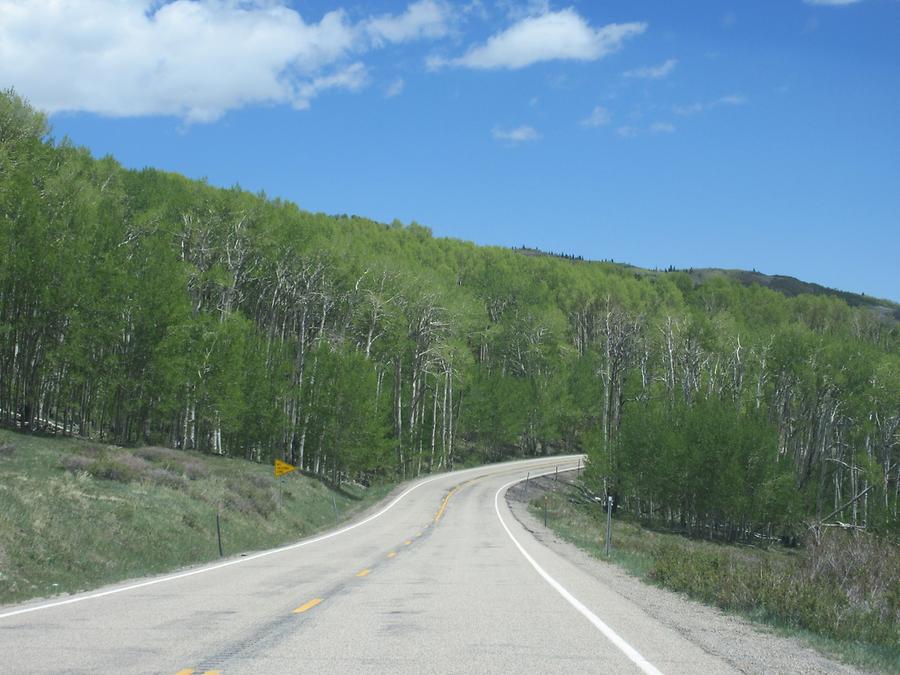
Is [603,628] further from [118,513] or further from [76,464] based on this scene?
[76,464]

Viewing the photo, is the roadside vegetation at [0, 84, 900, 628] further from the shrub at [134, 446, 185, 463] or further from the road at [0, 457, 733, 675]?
the road at [0, 457, 733, 675]

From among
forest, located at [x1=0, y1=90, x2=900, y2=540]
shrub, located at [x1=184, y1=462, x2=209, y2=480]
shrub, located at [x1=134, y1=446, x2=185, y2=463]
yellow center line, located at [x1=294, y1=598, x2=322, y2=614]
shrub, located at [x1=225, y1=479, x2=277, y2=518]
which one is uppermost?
forest, located at [x1=0, y1=90, x2=900, y2=540]

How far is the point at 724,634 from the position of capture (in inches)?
356

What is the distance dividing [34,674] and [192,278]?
136 ft

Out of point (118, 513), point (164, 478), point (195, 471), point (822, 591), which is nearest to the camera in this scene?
point (822, 591)

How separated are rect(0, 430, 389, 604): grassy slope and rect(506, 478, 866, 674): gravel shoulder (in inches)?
379

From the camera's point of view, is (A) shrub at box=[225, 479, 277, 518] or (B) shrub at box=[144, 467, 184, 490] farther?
(A) shrub at box=[225, 479, 277, 518]

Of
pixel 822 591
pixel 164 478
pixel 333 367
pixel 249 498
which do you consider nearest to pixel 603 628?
pixel 822 591

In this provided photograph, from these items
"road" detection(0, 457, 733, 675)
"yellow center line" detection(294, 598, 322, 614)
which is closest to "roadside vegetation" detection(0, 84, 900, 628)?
"road" detection(0, 457, 733, 675)

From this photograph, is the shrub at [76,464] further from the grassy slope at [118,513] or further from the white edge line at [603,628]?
the white edge line at [603,628]

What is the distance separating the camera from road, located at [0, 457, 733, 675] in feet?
21.4

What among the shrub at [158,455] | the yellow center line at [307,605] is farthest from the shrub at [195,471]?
the yellow center line at [307,605]

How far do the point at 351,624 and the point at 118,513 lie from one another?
14710 millimetres

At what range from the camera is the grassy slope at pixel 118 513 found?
1531 cm
